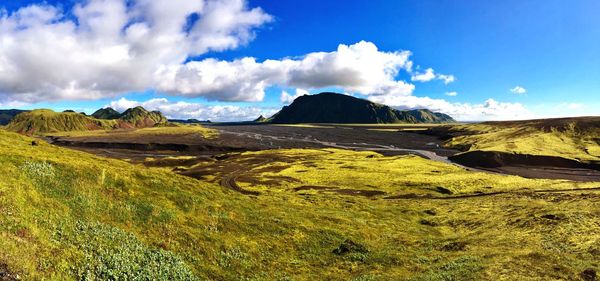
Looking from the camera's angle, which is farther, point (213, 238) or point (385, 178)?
point (385, 178)

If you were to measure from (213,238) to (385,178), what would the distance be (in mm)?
92960

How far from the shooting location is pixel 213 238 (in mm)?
28969

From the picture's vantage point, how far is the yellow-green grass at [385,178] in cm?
9656

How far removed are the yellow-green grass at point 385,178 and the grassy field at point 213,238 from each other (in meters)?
47.9

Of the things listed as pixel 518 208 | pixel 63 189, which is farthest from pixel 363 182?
pixel 63 189

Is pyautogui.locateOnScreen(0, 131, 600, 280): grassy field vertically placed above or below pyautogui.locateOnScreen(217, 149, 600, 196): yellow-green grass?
above

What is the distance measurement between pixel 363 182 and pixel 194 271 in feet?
295

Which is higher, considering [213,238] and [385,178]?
[213,238]

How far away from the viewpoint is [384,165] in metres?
146

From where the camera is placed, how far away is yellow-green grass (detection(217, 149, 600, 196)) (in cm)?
9656

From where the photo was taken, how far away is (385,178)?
4535 inches

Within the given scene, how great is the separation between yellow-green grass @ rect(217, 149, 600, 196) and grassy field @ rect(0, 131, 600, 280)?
4795cm

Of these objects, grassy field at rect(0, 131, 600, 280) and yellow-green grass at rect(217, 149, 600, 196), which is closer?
grassy field at rect(0, 131, 600, 280)

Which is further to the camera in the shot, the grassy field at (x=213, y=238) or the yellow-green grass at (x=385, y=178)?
the yellow-green grass at (x=385, y=178)
